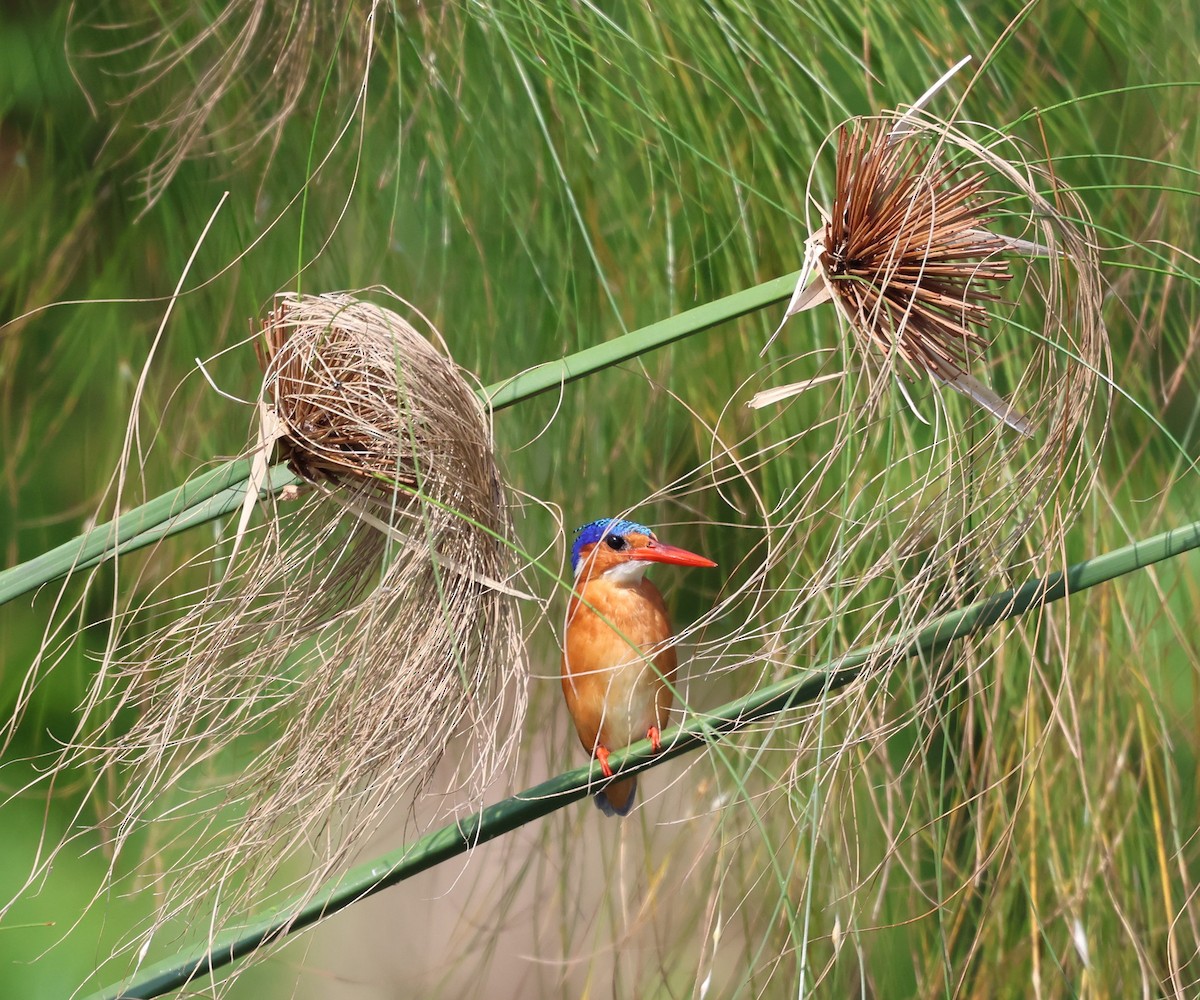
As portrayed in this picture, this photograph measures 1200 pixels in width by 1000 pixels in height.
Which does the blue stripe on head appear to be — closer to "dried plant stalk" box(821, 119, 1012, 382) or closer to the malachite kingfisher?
the malachite kingfisher

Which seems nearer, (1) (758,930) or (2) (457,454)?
(2) (457,454)

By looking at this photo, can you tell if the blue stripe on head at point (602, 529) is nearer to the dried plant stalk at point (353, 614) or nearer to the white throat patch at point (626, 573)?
the white throat patch at point (626, 573)

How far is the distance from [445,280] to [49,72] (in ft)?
1.38

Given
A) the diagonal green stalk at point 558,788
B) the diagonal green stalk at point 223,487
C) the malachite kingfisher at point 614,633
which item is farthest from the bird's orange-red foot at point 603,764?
the diagonal green stalk at point 223,487

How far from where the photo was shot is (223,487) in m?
0.80

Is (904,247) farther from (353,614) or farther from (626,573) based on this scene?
(626,573)

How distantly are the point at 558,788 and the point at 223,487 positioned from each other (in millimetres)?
293

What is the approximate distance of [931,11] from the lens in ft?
3.62

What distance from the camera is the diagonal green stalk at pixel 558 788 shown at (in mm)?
759

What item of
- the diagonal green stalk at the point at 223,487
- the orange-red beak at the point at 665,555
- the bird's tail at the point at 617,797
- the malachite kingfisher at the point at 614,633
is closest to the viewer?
the diagonal green stalk at the point at 223,487

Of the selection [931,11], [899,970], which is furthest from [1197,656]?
[931,11]

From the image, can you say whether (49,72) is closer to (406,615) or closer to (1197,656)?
(406,615)

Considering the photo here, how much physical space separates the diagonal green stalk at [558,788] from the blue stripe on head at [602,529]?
0.43 metres

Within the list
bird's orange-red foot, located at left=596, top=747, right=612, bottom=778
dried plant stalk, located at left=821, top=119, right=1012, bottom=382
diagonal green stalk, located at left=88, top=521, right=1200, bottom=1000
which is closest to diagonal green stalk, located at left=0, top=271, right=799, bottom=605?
dried plant stalk, located at left=821, top=119, right=1012, bottom=382
